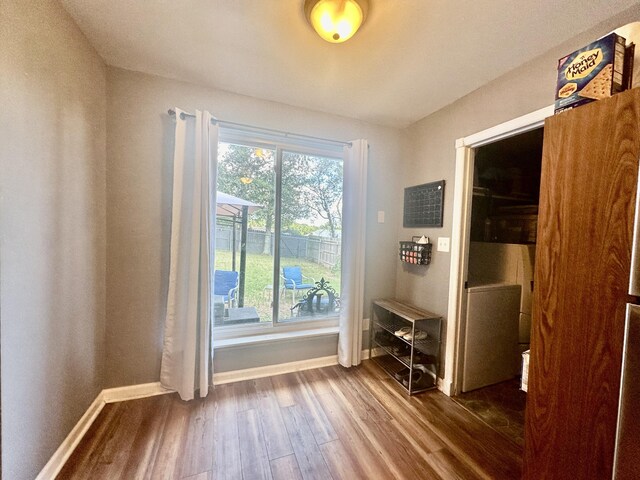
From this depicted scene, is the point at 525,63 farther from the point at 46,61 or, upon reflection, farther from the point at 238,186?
the point at 46,61

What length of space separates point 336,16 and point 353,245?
154 centimetres

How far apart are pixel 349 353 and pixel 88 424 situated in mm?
1871

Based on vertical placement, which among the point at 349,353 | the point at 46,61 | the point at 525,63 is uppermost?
the point at 525,63

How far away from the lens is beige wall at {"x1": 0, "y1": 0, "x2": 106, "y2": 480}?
3.12 ft

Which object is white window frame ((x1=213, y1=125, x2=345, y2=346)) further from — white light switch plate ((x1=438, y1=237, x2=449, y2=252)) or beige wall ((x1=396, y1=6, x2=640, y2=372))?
white light switch plate ((x1=438, y1=237, x2=449, y2=252))

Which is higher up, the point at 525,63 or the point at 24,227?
the point at 525,63

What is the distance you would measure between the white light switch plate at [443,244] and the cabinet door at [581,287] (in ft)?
3.53

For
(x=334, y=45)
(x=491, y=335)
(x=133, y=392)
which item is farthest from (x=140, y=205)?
(x=491, y=335)

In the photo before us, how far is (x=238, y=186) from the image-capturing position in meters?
2.09

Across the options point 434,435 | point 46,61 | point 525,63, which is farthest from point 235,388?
point 525,63

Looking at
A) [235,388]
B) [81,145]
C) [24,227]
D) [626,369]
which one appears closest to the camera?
[626,369]

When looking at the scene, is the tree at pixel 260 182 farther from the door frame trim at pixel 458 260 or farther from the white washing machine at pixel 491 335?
the white washing machine at pixel 491 335

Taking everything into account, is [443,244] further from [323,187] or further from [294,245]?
[294,245]

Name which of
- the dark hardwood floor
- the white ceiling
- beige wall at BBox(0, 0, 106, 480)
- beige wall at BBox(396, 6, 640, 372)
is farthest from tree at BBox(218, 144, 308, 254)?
the dark hardwood floor
